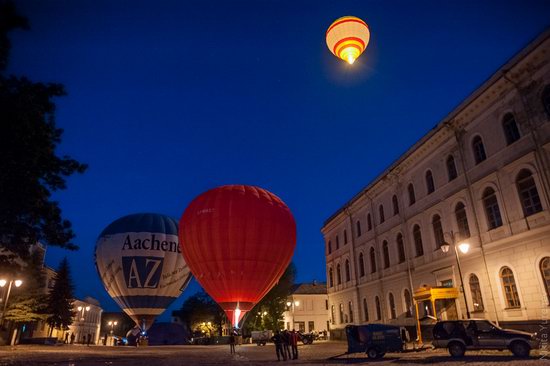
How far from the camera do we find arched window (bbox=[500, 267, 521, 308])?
17781 millimetres

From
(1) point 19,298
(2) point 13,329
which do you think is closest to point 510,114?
(1) point 19,298

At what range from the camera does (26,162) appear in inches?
442

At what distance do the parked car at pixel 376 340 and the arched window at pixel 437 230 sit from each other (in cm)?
905

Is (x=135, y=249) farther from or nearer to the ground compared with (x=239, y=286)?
farther from the ground

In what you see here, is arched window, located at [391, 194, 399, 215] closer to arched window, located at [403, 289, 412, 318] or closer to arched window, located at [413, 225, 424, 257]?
arched window, located at [413, 225, 424, 257]

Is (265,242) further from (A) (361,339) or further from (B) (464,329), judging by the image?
(B) (464,329)

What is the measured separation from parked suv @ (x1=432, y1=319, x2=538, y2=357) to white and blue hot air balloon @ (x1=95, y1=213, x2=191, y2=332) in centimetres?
2495

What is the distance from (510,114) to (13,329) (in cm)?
4657

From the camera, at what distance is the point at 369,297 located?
3253 centimetres

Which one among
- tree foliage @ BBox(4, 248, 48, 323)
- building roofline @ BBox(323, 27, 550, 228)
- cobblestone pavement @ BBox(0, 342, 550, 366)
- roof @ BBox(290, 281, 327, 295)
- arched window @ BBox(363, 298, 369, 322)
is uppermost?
building roofline @ BBox(323, 27, 550, 228)

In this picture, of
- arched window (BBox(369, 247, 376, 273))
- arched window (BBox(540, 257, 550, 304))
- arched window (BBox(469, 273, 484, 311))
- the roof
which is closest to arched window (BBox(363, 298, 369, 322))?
arched window (BBox(369, 247, 376, 273))

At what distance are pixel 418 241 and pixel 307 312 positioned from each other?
1436 inches

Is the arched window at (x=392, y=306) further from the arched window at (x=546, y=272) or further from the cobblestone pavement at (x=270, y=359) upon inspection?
the arched window at (x=546, y=272)

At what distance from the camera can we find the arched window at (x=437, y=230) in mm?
23670
